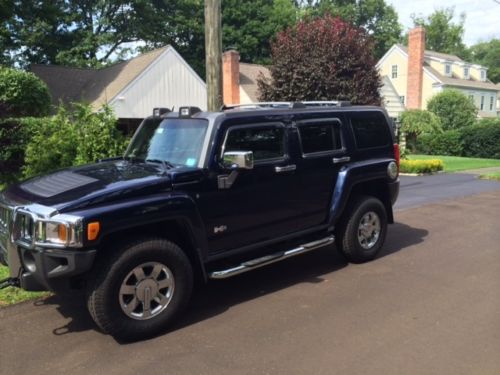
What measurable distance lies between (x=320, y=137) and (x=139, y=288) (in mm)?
2755

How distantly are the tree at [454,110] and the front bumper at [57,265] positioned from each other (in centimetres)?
3362

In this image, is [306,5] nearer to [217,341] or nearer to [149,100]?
[149,100]

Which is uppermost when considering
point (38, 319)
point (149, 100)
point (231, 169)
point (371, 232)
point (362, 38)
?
point (362, 38)

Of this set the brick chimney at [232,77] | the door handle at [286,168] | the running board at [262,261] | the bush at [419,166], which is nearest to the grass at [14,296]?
the running board at [262,261]

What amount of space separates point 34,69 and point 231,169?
25795 millimetres

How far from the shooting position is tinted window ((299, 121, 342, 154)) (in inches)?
208

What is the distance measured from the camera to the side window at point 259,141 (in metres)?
4.66

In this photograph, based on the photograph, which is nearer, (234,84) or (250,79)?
(234,84)

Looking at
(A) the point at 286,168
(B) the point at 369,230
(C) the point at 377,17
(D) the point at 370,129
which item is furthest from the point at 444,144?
(C) the point at 377,17

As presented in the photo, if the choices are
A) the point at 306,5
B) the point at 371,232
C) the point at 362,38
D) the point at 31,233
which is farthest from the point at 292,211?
the point at 306,5

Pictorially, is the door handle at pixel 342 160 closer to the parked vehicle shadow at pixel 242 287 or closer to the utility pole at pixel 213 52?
the parked vehicle shadow at pixel 242 287

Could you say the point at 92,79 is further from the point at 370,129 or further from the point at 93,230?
the point at 93,230

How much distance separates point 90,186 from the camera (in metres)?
3.98

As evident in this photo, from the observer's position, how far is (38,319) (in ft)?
14.4
